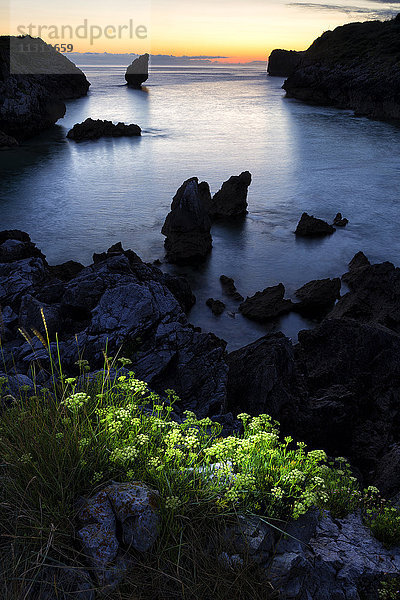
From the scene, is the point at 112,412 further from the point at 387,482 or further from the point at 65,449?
the point at 387,482

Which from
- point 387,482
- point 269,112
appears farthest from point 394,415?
point 269,112

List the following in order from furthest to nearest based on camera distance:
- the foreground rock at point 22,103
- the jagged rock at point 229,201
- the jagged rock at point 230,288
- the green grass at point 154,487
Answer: the foreground rock at point 22,103, the jagged rock at point 229,201, the jagged rock at point 230,288, the green grass at point 154,487

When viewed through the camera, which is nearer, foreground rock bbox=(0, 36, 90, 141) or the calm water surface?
the calm water surface

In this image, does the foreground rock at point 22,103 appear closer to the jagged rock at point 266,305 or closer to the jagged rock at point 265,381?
the jagged rock at point 266,305

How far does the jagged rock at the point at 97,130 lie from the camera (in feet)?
169

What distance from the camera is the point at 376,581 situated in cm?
388

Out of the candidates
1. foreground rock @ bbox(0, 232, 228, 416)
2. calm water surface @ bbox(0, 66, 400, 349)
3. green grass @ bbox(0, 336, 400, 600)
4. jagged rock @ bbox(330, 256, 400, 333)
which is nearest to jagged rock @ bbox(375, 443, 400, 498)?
green grass @ bbox(0, 336, 400, 600)

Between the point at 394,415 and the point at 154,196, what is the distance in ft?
83.6

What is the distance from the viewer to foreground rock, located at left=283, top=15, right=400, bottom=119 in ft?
239

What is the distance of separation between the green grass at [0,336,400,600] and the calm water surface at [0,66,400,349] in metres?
10.6

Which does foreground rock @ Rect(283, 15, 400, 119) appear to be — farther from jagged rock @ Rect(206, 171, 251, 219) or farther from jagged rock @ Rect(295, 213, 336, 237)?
jagged rock @ Rect(295, 213, 336, 237)

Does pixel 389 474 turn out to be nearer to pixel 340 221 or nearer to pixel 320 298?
pixel 320 298

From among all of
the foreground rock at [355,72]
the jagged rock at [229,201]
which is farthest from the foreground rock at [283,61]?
the jagged rock at [229,201]

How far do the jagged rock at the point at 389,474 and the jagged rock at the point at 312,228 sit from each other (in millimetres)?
17710
